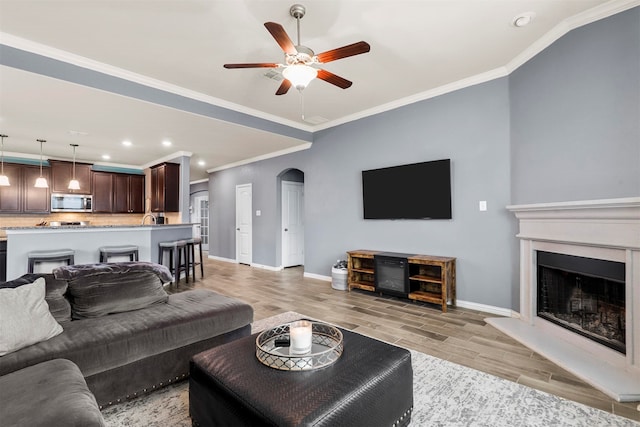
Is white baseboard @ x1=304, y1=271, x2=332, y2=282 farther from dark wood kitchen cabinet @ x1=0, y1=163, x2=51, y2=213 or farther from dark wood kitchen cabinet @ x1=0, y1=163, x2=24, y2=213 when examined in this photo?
dark wood kitchen cabinet @ x1=0, y1=163, x2=24, y2=213

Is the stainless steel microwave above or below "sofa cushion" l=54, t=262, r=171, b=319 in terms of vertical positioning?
above

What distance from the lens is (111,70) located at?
11.0 ft

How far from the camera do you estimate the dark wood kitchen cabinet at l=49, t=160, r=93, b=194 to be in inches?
261

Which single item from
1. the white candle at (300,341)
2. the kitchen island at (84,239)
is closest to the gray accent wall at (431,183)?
the kitchen island at (84,239)

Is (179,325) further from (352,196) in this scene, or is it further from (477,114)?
(477,114)

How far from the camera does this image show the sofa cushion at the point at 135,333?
5.67ft

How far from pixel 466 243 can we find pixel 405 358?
264cm

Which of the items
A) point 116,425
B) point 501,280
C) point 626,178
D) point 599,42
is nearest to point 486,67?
point 599,42

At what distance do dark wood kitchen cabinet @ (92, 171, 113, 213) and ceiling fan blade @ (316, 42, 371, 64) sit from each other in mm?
7099

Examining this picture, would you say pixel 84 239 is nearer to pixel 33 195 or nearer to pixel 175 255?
pixel 175 255

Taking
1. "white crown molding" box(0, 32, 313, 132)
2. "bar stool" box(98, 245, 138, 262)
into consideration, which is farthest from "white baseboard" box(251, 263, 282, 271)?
"white crown molding" box(0, 32, 313, 132)

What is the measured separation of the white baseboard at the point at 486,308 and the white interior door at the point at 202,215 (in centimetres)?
888

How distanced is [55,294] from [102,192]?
6.16 meters

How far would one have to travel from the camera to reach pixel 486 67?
139 inches
